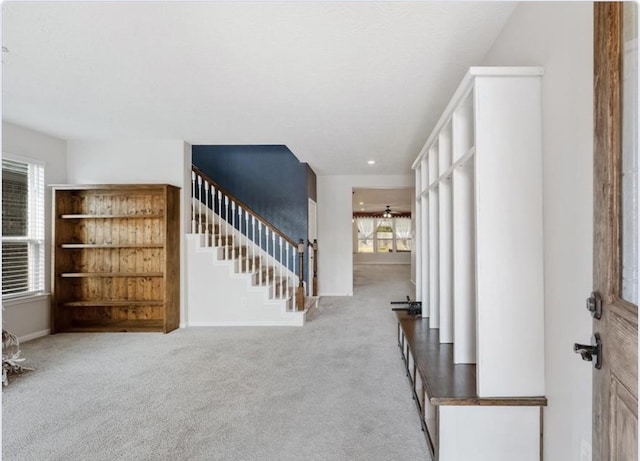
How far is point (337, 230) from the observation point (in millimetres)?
6961

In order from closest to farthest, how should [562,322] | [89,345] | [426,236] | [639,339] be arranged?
[639,339], [562,322], [426,236], [89,345]

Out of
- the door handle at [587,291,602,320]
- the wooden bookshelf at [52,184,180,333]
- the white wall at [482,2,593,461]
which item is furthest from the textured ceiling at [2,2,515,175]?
the door handle at [587,291,602,320]

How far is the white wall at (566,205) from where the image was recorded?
131cm

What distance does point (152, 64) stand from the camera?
8.27ft

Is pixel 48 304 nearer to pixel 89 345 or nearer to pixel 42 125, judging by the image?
pixel 89 345

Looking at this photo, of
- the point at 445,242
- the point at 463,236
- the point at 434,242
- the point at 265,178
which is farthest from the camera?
the point at 265,178

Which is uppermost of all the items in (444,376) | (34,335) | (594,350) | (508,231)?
(508,231)

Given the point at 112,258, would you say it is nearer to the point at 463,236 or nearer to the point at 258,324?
the point at 258,324

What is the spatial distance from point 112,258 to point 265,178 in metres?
2.69

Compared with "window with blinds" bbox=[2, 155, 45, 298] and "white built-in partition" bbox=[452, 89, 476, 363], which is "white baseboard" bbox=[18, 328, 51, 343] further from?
"white built-in partition" bbox=[452, 89, 476, 363]

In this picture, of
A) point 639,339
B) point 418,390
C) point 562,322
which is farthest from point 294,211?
point 639,339

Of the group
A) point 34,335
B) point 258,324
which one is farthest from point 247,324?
point 34,335

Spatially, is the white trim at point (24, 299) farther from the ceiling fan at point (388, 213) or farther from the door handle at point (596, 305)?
the ceiling fan at point (388, 213)

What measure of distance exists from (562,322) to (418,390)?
48.7 inches
